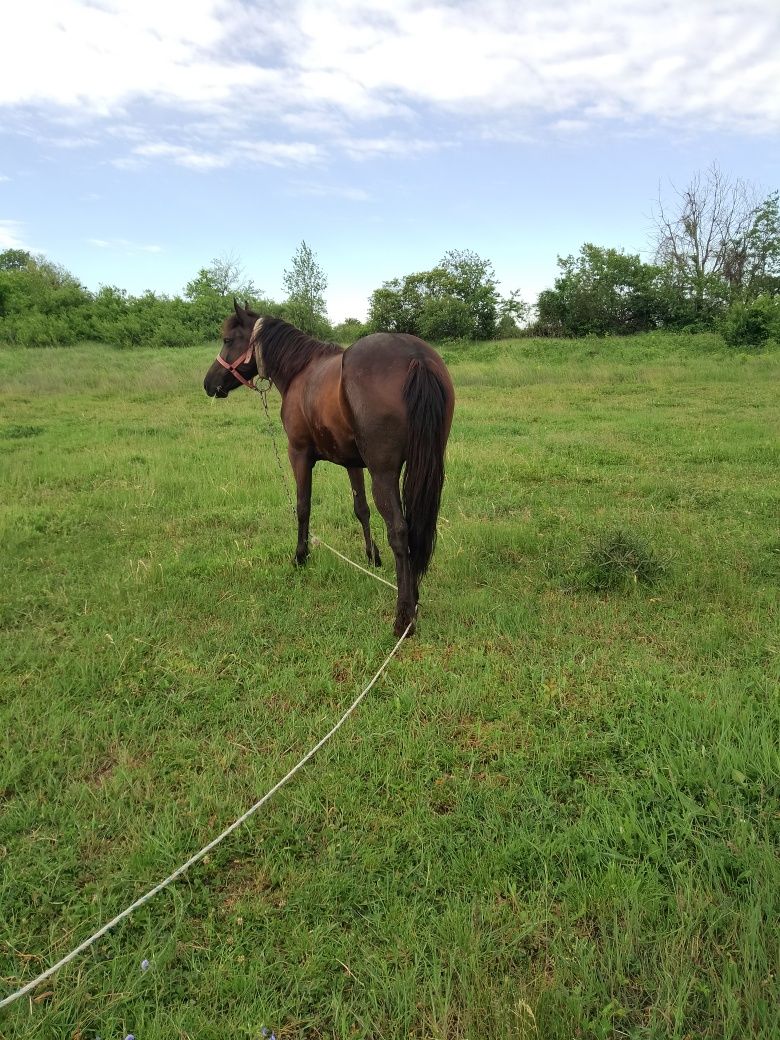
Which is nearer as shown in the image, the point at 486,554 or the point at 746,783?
the point at 746,783

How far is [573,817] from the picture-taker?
224 cm

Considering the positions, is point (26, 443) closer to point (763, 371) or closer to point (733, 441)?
point (733, 441)

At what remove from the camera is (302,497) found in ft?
16.0

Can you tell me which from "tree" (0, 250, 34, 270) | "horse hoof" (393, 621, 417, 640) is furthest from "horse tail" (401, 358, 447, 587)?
"tree" (0, 250, 34, 270)

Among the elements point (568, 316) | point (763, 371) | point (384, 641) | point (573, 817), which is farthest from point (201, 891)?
point (568, 316)

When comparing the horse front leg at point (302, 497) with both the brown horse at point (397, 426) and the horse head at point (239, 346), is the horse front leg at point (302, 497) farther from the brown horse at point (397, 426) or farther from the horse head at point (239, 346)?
the horse head at point (239, 346)

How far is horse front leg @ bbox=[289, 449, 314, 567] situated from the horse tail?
1.43 m

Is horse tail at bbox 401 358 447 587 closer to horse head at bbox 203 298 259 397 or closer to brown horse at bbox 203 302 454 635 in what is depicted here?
brown horse at bbox 203 302 454 635

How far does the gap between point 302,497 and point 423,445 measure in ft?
5.61

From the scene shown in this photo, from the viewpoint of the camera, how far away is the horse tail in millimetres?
3459

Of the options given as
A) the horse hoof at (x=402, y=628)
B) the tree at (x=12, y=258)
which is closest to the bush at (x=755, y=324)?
the horse hoof at (x=402, y=628)

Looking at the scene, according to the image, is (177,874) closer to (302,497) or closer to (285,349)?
(302,497)

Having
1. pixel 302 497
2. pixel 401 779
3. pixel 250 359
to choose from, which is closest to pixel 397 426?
pixel 302 497

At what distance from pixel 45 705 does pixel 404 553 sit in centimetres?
218
